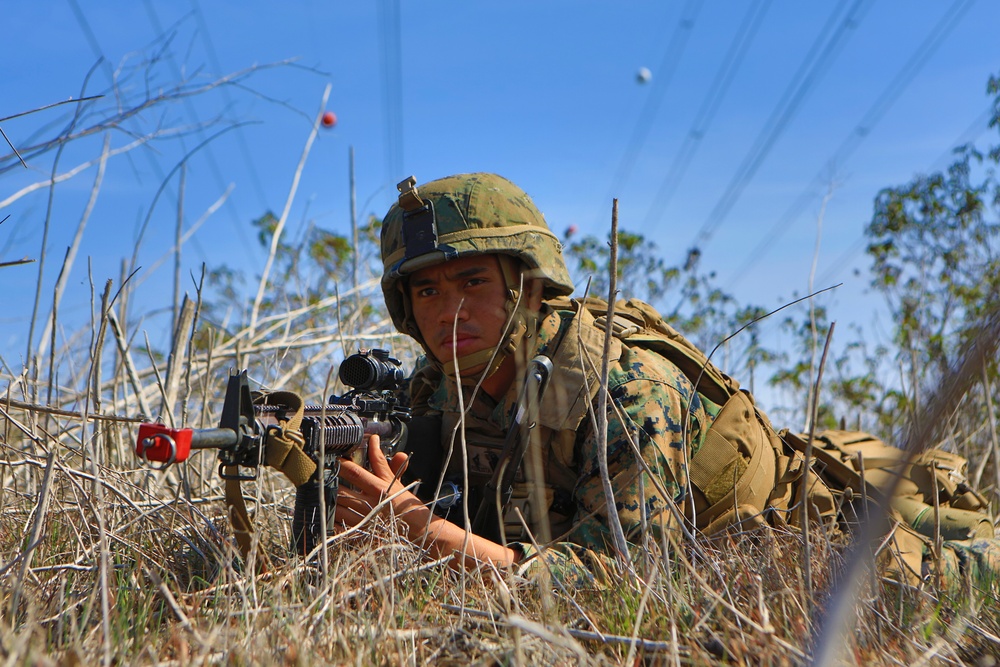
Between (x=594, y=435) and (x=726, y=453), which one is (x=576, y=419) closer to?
(x=594, y=435)

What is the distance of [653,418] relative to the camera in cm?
259

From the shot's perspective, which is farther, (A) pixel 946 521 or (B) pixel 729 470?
(A) pixel 946 521

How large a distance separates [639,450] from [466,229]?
1.05m

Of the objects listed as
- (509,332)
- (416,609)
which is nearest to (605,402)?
(416,609)

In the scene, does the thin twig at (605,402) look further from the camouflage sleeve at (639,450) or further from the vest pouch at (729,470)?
the vest pouch at (729,470)

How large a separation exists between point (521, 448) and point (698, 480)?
64cm

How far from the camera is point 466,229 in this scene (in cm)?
298

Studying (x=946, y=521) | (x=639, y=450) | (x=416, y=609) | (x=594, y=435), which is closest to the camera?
(x=416, y=609)

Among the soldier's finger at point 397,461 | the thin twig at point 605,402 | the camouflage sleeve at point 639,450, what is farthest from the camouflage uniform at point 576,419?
the thin twig at point 605,402

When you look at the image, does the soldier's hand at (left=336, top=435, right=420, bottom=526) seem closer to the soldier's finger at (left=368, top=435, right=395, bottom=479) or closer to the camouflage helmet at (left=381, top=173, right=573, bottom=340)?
the soldier's finger at (left=368, top=435, right=395, bottom=479)

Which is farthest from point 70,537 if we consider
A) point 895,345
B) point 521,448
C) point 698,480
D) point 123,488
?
point 895,345

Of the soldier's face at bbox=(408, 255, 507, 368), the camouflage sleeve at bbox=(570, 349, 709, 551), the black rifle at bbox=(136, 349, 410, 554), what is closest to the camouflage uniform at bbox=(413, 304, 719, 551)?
the camouflage sleeve at bbox=(570, 349, 709, 551)

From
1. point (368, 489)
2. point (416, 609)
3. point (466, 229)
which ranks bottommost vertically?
point (416, 609)

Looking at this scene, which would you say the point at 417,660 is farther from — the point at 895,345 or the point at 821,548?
the point at 895,345
